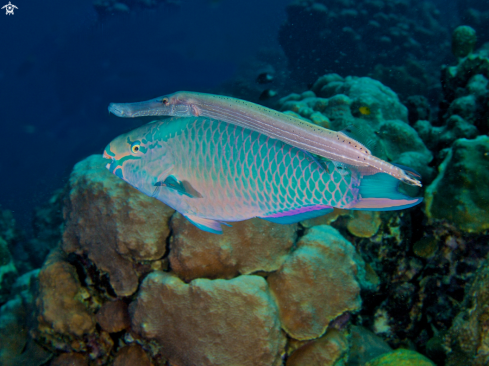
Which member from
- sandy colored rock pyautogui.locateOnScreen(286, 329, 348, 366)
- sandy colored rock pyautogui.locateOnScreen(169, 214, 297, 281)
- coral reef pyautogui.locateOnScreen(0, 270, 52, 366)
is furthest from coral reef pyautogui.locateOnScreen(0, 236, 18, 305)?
sandy colored rock pyautogui.locateOnScreen(286, 329, 348, 366)

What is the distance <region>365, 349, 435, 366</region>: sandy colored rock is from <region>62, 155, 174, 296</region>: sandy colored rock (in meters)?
2.48

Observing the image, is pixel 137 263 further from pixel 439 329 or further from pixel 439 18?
pixel 439 18

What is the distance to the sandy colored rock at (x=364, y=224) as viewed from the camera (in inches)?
126

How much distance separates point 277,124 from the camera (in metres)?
1.42

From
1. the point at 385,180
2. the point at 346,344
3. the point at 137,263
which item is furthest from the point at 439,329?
the point at 137,263

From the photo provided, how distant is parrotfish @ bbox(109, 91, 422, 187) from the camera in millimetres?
1296

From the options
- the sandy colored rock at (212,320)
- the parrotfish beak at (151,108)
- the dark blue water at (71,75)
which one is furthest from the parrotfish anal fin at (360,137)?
the dark blue water at (71,75)

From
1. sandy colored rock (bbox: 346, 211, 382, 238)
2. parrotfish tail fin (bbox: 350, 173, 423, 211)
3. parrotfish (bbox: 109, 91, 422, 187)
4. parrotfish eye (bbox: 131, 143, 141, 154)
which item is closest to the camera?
parrotfish (bbox: 109, 91, 422, 187)

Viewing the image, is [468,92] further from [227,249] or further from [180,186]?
[180,186]

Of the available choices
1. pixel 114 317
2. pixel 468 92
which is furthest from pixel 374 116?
pixel 114 317

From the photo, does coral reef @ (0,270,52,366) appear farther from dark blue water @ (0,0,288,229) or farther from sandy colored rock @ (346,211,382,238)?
dark blue water @ (0,0,288,229)

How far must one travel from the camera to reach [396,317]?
329 centimetres

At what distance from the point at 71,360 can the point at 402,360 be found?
340cm

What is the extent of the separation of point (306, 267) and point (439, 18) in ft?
83.0
